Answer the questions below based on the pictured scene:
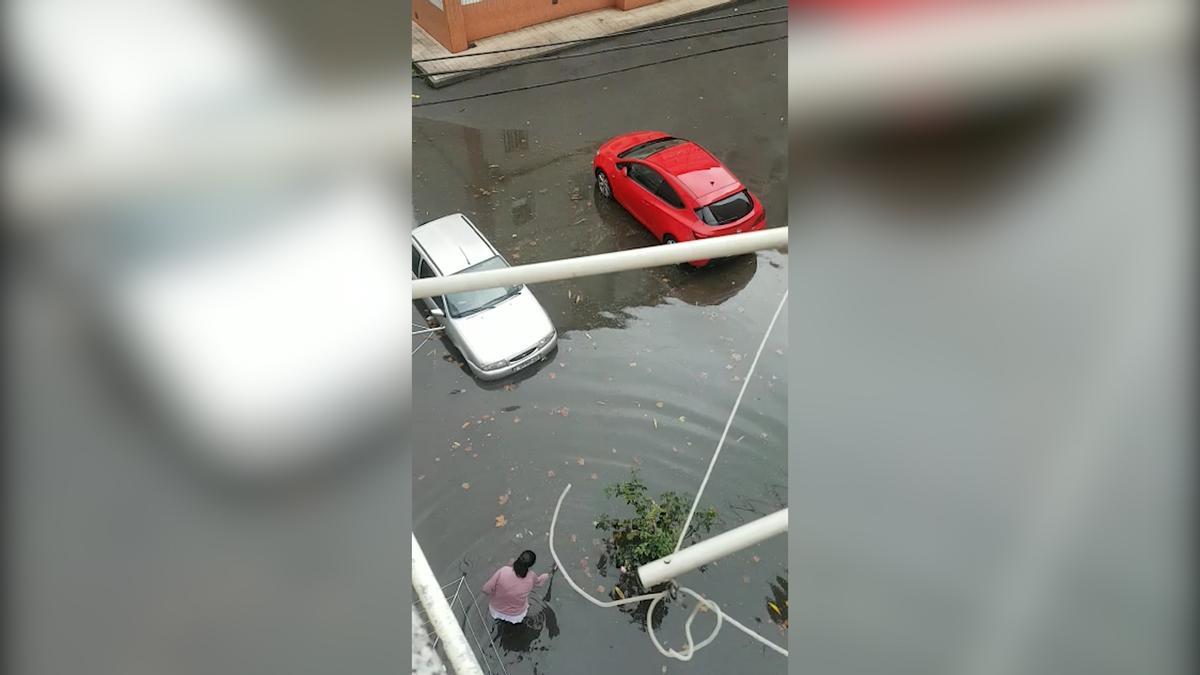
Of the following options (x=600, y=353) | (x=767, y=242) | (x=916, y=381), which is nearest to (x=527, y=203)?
(x=600, y=353)

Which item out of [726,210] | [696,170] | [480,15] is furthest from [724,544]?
[480,15]

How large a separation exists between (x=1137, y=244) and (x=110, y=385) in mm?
402

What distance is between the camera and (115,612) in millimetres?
338

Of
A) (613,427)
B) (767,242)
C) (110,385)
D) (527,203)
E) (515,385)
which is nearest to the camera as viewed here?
(110,385)

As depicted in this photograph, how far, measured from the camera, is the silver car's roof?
24.4 ft

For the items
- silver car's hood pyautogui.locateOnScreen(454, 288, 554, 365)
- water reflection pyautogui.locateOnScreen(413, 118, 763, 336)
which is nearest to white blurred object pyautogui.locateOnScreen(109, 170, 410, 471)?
silver car's hood pyautogui.locateOnScreen(454, 288, 554, 365)

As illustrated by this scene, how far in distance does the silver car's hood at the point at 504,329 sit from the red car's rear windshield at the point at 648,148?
6.97 ft

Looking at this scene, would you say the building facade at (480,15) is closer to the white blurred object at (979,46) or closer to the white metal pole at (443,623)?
the white metal pole at (443,623)

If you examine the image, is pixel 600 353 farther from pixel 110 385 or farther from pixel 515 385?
pixel 110 385

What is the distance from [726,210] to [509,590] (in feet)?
13.4

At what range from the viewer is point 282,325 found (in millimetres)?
367

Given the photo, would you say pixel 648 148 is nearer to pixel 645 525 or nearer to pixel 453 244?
pixel 453 244

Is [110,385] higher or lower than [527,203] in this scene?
higher

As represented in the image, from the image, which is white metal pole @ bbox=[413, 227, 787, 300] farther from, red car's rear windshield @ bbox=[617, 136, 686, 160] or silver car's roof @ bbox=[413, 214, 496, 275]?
red car's rear windshield @ bbox=[617, 136, 686, 160]
